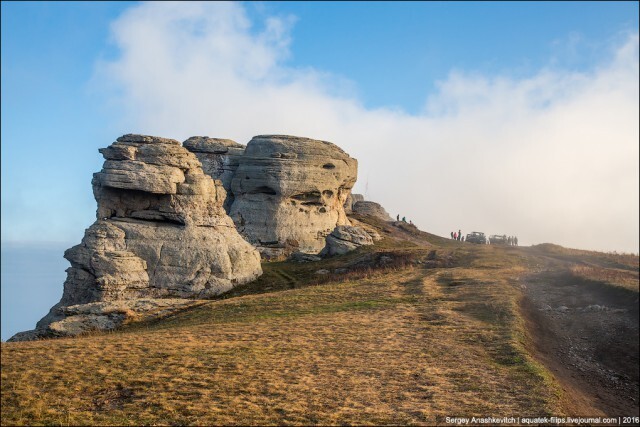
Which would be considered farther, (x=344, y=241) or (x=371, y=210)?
(x=371, y=210)

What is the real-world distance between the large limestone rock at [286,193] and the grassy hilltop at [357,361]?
30.6 metres

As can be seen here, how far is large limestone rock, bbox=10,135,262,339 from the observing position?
112 ft

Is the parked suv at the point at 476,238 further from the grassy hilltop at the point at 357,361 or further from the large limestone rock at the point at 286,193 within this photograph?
the grassy hilltop at the point at 357,361

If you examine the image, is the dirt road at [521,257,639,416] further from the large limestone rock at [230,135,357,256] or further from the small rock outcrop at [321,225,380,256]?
the large limestone rock at [230,135,357,256]

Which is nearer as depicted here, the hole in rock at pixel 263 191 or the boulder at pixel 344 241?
the boulder at pixel 344 241

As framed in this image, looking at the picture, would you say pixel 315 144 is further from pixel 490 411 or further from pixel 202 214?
pixel 490 411

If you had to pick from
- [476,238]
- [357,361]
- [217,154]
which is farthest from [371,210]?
[357,361]

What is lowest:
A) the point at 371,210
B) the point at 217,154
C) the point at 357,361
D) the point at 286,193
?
the point at 357,361

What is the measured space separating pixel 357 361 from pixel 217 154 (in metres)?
58.4

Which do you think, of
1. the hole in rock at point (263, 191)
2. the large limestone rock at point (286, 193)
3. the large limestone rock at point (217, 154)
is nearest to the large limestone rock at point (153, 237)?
the large limestone rock at point (286, 193)

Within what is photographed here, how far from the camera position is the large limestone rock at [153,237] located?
3425 centimetres

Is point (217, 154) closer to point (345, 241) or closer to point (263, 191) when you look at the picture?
point (263, 191)

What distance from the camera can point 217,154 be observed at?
234 feet

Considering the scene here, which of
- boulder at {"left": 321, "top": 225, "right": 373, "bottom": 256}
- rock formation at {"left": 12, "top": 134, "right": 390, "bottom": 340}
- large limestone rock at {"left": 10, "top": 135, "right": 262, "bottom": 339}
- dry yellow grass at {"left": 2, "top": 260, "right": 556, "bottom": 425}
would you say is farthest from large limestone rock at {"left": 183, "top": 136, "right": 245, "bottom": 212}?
dry yellow grass at {"left": 2, "top": 260, "right": 556, "bottom": 425}
